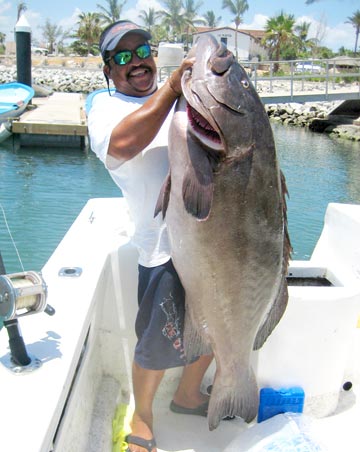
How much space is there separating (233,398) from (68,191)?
36.8ft

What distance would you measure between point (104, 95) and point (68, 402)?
138 centimetres

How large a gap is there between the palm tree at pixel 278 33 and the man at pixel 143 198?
57266 millimetres

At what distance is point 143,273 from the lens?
2.39 metres

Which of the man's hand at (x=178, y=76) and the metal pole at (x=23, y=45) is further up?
the metal pole at (x=23, y=45)

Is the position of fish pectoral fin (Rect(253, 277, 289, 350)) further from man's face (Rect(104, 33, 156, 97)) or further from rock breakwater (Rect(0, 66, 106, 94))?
rock breakwater (Rect(0, 66, 106, 94))

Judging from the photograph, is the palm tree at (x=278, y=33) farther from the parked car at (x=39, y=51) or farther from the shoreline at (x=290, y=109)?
the parked car at (x=39, y=51)

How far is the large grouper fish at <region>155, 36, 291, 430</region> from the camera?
1.82 metres

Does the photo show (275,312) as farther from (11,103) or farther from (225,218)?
(11,103)

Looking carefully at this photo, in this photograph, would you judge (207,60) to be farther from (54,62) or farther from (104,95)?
(54,62)

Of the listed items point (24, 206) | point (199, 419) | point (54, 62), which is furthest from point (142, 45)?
point (54, 62)

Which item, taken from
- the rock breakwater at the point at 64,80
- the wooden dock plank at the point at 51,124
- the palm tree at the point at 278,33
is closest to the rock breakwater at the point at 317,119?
the wooden dock plank at the point at 51,124

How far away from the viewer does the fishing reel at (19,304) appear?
1.66m

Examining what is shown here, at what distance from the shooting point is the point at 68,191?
12.8 metres

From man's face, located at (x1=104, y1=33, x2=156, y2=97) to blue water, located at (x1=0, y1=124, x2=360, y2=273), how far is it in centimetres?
→ 516
